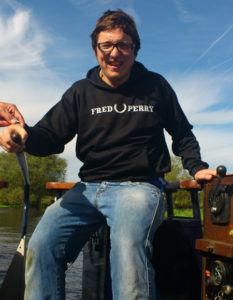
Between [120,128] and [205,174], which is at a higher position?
[120,128]

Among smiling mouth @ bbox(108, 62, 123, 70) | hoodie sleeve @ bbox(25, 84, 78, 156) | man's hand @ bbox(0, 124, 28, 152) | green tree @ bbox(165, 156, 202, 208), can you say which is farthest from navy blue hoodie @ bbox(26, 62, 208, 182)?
green tree @ bbox(165, 156, 202, 208)

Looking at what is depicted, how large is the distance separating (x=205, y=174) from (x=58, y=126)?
1148 mm

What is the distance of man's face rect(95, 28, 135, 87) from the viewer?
9.25 ft

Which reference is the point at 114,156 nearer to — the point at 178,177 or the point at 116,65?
the point at 116,65

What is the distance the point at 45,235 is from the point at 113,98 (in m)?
1.08

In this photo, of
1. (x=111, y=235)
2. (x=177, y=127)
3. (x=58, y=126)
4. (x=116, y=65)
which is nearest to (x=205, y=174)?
(x=177, y=127)

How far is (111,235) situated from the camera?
2.33 metres

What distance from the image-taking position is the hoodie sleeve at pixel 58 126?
2.93 meters

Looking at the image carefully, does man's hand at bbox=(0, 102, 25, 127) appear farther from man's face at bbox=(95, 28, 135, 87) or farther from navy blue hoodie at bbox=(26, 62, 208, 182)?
man's face at bbox=(95, 28, 135, 87)

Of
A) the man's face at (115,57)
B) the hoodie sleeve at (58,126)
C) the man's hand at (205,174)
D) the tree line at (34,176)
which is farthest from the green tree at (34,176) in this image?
the man's hand at (205,174)

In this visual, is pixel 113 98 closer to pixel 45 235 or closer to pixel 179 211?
pixel 45 235

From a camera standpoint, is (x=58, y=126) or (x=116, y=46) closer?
(x=116, y=46)

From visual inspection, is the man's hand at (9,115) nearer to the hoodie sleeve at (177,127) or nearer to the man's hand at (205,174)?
the hoodie sleeve at (177,127)

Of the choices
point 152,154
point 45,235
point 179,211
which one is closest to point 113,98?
point 152,154
